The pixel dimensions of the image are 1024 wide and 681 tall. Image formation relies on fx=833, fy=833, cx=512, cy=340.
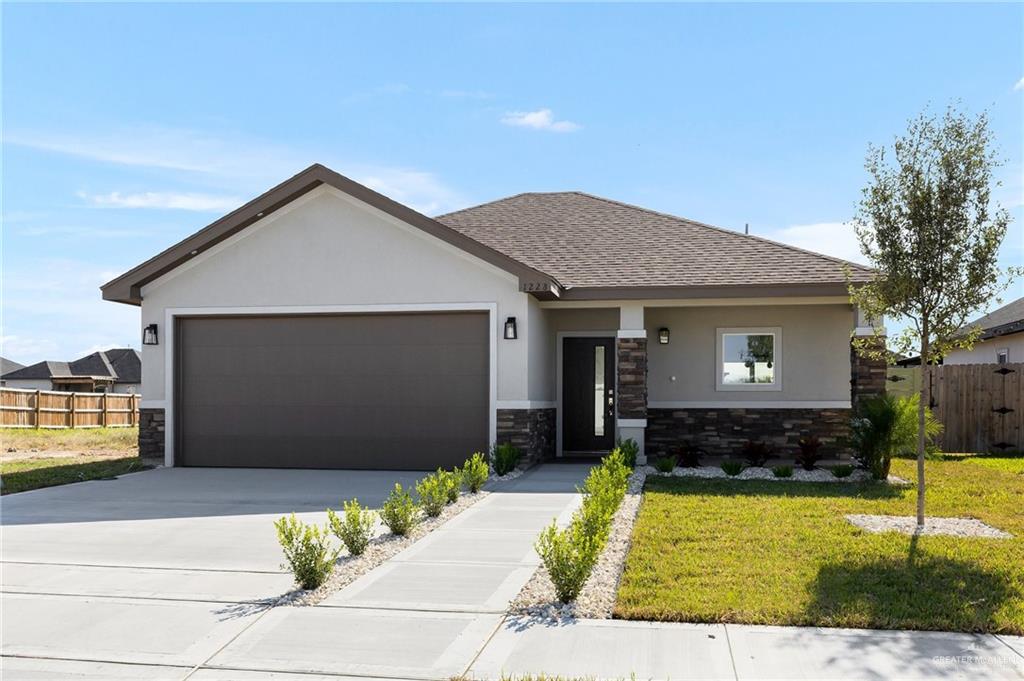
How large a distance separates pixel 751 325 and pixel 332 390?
718 cm

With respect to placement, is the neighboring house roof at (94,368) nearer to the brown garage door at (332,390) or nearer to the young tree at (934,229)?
the brown garage door at (332,390)

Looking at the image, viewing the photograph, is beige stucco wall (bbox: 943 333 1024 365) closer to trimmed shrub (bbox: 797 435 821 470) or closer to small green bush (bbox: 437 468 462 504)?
trimmed shrub (bbox: 797 435 821 470)

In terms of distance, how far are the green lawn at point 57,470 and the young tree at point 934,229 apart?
11.0 m

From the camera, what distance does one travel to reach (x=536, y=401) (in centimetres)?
1325

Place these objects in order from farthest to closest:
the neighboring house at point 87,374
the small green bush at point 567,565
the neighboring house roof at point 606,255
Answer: the neighboring house at point 87,374, the neighboring house roof at point 606,255, the small green bush at point 567,565

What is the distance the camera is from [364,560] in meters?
6.79

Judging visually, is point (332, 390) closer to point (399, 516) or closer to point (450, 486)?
point (450, 486)

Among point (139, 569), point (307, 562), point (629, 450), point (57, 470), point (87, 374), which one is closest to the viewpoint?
point (307, 562)

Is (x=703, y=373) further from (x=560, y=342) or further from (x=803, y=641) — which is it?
(x=803, y=641)

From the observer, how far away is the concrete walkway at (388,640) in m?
4.43

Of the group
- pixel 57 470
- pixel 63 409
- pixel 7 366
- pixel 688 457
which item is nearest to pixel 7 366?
pixel 7 366

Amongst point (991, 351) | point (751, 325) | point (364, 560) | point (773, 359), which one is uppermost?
point (751, 325)

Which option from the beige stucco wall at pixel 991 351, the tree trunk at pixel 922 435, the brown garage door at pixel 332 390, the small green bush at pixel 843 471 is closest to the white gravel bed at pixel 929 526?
the tree trunk at pixel 922 435

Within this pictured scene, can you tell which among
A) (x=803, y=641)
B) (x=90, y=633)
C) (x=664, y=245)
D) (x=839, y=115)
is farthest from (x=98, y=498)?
(x=839, y=115)
